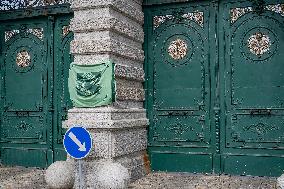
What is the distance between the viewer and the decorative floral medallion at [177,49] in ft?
31.8

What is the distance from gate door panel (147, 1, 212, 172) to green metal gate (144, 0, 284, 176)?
25 millimetres

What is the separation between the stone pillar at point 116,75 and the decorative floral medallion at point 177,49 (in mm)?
1010

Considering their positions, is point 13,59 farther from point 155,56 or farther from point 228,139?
point 228,139

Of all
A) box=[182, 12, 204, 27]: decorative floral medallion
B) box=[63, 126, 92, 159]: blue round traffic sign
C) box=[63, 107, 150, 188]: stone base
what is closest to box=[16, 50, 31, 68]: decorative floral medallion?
box=[63, 107, 150, 188]: stone base

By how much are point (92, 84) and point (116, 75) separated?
Answer: 1.88 feet

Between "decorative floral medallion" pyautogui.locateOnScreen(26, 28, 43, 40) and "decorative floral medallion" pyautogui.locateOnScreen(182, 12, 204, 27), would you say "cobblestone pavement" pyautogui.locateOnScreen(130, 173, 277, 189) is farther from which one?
"decorative floral medallion" pyautogui.locateOnScreen(26, 28, 43, 40)

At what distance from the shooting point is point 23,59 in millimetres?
10984

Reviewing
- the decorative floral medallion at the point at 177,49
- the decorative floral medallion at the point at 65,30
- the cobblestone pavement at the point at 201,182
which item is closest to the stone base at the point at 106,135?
the cobblestone pavement at the point at 201,182

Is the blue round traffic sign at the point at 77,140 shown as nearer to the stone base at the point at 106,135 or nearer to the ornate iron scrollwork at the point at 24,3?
the stone base at the point at 106,135

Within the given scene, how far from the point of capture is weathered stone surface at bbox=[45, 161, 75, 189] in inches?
306

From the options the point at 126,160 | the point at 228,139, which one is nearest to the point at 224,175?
the point at 228,139

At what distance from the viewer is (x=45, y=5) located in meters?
10.6

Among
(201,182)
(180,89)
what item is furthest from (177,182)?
(180,89)

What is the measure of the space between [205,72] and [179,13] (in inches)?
67.6
